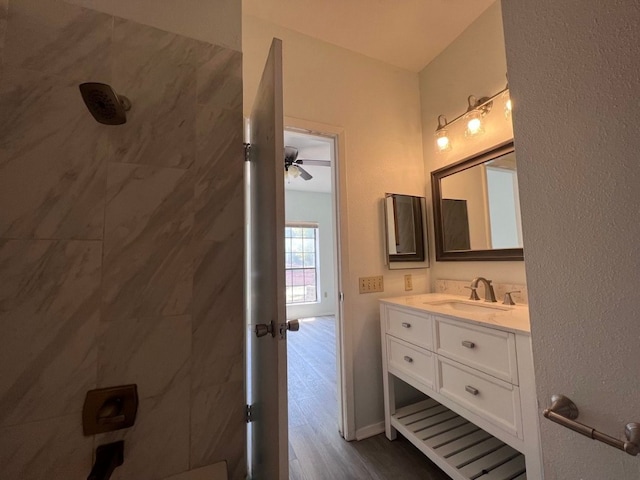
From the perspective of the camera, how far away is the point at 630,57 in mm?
472

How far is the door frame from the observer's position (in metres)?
1.75

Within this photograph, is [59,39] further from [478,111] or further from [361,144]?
[478,111]

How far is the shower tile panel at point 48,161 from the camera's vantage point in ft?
2.57

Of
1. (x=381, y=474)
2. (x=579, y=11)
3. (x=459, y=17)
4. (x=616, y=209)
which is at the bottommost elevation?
(x=381, y=474)

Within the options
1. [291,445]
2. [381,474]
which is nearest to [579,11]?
[381,474]

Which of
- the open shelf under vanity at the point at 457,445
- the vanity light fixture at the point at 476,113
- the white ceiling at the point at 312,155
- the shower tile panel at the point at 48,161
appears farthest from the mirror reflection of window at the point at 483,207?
the shower tile panel at the point at 48,161

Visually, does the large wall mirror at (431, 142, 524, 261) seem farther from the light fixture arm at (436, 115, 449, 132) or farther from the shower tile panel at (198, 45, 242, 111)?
the shower tile panel at (198, 45, 242, 111)

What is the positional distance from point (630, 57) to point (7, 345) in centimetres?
160

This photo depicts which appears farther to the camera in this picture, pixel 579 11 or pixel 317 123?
pixel 317 123

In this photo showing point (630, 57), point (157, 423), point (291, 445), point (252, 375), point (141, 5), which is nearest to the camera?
point (630, 57)

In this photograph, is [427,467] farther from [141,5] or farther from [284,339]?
[141,5]

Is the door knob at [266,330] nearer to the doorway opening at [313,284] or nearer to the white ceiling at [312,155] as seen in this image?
the doorway opening at [313,284]

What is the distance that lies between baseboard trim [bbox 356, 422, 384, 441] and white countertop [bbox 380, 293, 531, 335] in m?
0.86

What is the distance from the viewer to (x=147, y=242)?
0.89 meters
